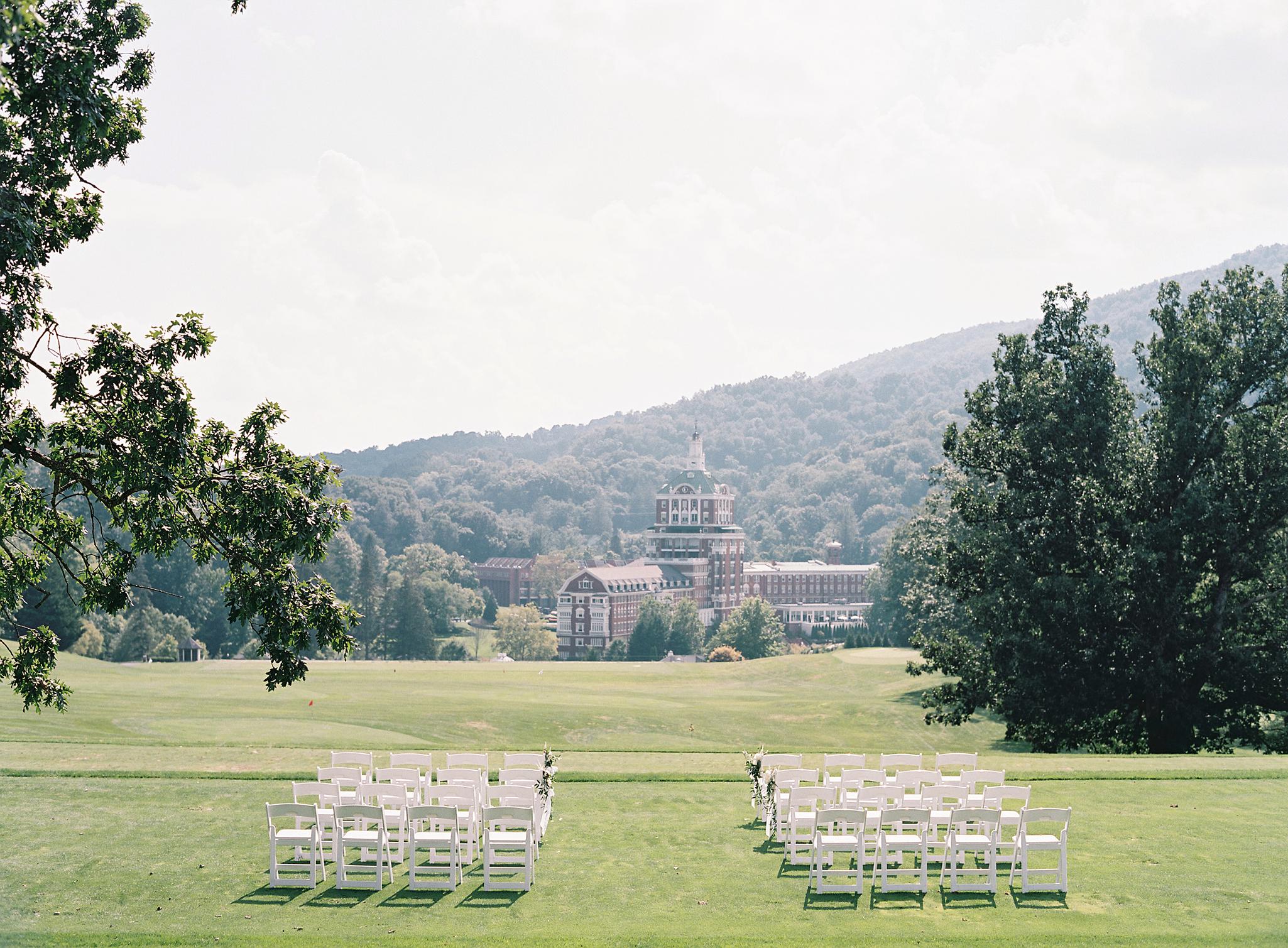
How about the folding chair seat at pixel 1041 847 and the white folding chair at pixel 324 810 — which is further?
the white folding chair at pixel 324 810

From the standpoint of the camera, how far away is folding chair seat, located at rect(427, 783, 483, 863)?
17844mm

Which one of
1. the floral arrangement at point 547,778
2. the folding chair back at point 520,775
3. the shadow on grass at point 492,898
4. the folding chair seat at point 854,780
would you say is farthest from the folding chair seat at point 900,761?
the shadow on grass at point 492,898

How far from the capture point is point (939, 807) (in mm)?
18391

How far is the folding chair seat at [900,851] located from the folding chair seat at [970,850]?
0.33m

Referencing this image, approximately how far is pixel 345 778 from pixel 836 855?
7407 mm

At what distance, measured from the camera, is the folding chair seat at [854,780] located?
19516mm

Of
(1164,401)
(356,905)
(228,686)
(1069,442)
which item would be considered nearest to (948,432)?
(1069,442)

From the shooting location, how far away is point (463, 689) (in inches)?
2280

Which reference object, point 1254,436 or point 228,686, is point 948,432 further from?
point 228,686

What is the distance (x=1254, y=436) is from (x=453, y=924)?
2825 centimetres

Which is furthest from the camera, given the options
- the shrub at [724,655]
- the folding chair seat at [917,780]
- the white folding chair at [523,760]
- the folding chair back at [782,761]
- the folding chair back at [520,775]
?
the shrub at [724,655]

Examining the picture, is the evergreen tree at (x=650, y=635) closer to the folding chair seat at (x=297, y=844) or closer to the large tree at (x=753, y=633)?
the large tree at (x=753, y=633)

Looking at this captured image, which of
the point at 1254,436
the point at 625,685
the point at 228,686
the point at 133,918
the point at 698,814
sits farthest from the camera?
the point at 625,685

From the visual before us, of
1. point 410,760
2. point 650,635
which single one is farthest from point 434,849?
point 650,635
